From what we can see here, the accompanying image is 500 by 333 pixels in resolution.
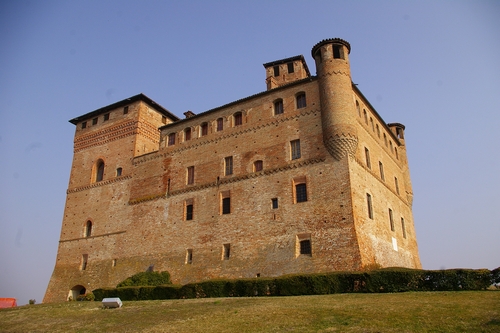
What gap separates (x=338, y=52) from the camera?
25734mm

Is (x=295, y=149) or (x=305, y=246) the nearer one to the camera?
(x=305, y=246)

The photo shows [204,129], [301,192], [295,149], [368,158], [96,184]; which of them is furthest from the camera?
[96,184]

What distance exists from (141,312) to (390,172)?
869 inches

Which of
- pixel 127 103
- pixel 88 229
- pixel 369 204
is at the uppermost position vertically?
pixel 127 103

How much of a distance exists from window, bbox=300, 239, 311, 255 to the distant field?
281 inches

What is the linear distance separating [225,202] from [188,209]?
3219 millimetres

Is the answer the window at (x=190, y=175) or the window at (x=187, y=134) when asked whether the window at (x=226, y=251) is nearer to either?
the window at (x=190, y=175)

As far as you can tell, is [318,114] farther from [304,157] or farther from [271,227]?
[271,227]

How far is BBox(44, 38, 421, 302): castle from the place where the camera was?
22.9 m

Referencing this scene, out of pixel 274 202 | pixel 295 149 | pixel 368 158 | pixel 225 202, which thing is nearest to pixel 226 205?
pixel 225 202

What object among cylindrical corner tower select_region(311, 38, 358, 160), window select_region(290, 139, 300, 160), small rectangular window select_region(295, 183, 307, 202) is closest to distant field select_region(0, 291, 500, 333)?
small rectangular window select_region(295, 183, 307, 202)

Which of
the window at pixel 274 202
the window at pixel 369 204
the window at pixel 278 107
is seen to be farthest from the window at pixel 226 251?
the window at pixel 278 107

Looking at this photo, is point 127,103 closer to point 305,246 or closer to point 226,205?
point 226,205

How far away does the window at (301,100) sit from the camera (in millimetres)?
25867
